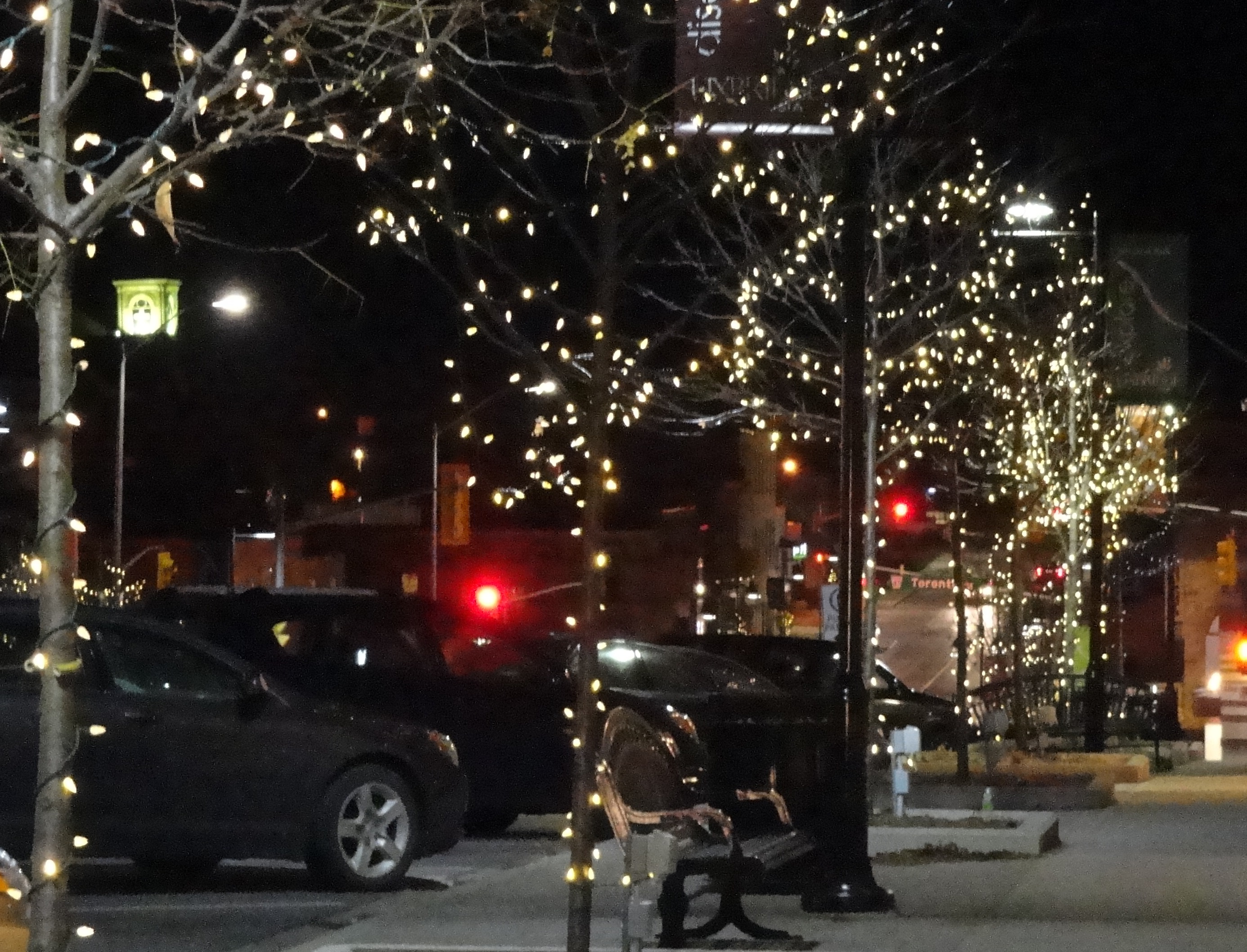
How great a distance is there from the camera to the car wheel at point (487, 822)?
15.7 metres

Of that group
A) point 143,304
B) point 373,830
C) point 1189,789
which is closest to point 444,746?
point 373,830

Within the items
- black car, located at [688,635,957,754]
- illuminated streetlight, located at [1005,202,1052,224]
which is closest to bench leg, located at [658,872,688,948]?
black car, located at [688,635,957,754]

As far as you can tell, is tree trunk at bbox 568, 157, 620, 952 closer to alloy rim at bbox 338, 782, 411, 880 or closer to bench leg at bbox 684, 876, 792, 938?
bench leg at bbox 684, 876, 792, 938

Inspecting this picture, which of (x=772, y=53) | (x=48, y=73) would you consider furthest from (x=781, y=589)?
(x=48, y=73)

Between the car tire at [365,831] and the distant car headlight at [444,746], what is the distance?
349 millimetres

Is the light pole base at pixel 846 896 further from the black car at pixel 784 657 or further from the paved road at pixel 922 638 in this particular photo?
the paved road at pixel 922 638

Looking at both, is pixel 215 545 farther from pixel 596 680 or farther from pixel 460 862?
pixel 596 680

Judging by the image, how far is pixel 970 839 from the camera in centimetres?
1337

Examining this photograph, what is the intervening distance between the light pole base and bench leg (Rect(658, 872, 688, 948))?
1.58 meters

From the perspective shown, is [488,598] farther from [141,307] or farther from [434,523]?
[141,307]

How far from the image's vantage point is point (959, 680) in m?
19.0

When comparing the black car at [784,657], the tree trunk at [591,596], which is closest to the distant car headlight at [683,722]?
the tree trunk at [591,596]

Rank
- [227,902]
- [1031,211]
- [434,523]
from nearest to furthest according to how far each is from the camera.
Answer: [227,902] < [1031,211] < [434,523]

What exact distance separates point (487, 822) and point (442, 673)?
1.26m
